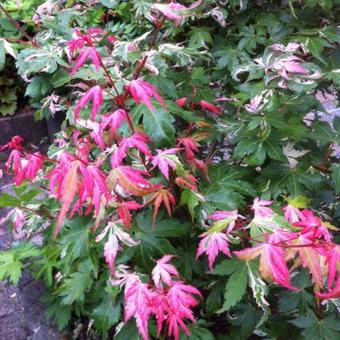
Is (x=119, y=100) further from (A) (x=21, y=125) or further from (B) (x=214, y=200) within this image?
(A) (x=21, y=125)

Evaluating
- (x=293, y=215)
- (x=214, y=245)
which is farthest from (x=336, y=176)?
(x=214, y=245)

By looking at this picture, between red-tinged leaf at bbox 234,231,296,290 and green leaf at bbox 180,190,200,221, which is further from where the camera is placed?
green leaf at bbox 180,190,200,221

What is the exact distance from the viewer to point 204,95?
186cm

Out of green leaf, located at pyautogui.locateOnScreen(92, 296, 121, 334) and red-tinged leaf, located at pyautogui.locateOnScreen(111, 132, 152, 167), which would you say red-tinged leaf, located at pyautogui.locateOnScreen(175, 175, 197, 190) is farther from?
green leaf, located at pyautogui.locateOnScreen(92, 296, 121, 334)

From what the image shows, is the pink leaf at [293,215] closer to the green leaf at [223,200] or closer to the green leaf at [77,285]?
the green leaf at [223,200]

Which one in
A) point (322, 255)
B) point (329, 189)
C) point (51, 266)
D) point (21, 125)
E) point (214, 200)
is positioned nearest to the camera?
point (322, 255)

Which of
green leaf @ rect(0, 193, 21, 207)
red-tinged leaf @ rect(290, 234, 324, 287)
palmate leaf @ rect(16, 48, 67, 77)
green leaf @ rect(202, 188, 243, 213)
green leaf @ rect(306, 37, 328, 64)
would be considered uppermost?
palmate leaf @ rect(16, 48, 67, 77)

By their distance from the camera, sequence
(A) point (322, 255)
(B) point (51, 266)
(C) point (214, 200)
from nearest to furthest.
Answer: (A) point (322, 255)
(C) point (214, 200)
(B) point (51, 266)

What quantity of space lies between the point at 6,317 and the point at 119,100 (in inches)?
57.9

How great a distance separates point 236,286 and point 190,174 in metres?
0.39

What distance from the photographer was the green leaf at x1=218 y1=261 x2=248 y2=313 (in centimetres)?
140

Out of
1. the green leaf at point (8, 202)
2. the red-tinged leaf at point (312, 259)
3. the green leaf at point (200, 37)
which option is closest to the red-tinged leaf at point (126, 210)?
the red-tinged leaf at point (312, 259)

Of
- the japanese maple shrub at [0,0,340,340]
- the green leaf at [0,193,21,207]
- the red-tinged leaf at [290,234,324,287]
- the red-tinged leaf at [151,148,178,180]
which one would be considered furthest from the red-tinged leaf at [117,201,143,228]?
→ the green leaf at [0,193,21,207]

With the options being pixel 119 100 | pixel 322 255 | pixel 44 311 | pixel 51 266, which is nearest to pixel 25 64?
pixel 119 100
